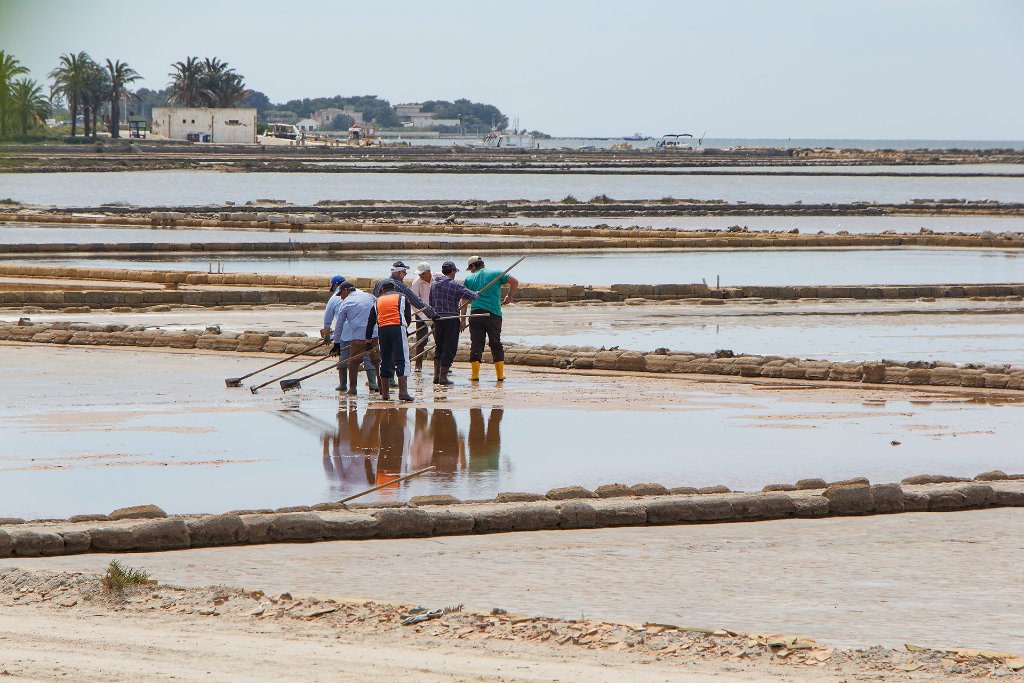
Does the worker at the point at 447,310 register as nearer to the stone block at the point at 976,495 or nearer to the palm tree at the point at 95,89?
the stone block at the point at 976,495

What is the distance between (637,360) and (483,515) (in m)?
8.95

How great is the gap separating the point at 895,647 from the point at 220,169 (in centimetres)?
10977

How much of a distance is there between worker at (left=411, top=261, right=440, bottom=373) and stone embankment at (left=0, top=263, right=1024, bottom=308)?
8950mm

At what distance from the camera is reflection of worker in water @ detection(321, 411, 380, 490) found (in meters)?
11.6

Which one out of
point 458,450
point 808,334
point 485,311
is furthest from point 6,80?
point 808,334

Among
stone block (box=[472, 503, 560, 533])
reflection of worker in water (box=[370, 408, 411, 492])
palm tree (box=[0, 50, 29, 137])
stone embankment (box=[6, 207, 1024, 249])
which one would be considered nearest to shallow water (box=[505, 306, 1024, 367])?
reflection of worker in water (box=[370, 408, 411, 492])

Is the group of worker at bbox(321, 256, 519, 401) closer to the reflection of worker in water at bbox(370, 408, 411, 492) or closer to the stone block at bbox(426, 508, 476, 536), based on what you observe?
the reflection of worker in water at bbox(370, 408, 411, 492)

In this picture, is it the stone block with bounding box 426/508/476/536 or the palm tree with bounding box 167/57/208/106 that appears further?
the palm tree with bounding box 167/57/208/106

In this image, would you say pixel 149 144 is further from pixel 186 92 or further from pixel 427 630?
pixel 427 630

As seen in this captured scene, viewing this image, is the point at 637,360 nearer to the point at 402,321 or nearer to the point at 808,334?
the point at 402,321

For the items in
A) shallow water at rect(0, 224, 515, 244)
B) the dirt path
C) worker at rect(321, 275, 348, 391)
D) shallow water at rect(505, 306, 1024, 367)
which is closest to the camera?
the dirt path

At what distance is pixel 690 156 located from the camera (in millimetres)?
182375

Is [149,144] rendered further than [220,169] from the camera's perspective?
Yes

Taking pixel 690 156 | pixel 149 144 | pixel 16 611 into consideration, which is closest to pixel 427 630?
pixel 16 611
